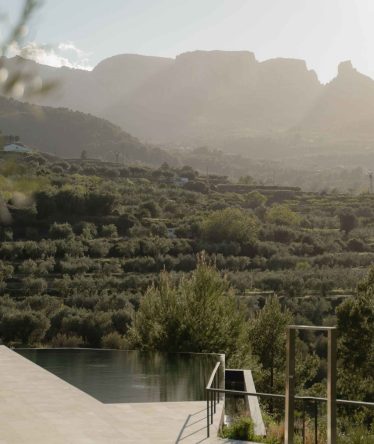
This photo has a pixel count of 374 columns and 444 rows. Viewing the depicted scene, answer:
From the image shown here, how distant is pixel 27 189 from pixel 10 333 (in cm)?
2098

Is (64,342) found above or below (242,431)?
below

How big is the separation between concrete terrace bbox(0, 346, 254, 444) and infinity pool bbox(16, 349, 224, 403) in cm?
54

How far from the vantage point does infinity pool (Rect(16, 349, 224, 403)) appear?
10.9 meters

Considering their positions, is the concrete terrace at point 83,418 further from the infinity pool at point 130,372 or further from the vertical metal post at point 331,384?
the vertical metal post at point 331,384

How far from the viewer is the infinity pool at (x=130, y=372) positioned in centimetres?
1092

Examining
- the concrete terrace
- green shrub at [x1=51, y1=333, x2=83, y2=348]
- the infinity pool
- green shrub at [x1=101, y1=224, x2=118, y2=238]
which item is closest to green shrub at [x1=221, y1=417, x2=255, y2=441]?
the concrete terrace

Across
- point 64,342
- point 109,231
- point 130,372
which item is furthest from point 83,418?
point 109,231

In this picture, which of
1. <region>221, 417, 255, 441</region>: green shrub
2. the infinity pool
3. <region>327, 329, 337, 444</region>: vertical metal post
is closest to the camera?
<region>327, 329, 337, 444</region>: vertical metal post

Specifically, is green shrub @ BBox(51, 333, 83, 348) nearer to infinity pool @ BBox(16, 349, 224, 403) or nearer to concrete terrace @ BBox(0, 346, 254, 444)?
infinity pool @ BBox(16, 349, 224, 403)

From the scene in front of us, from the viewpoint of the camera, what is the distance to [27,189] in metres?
3.96

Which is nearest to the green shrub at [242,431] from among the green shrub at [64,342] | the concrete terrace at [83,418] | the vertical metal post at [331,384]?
the concrete terrace at [83,418]

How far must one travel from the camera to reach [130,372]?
1297 centimetres

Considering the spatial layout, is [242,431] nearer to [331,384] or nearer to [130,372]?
[331,384]

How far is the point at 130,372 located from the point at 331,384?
696cm
